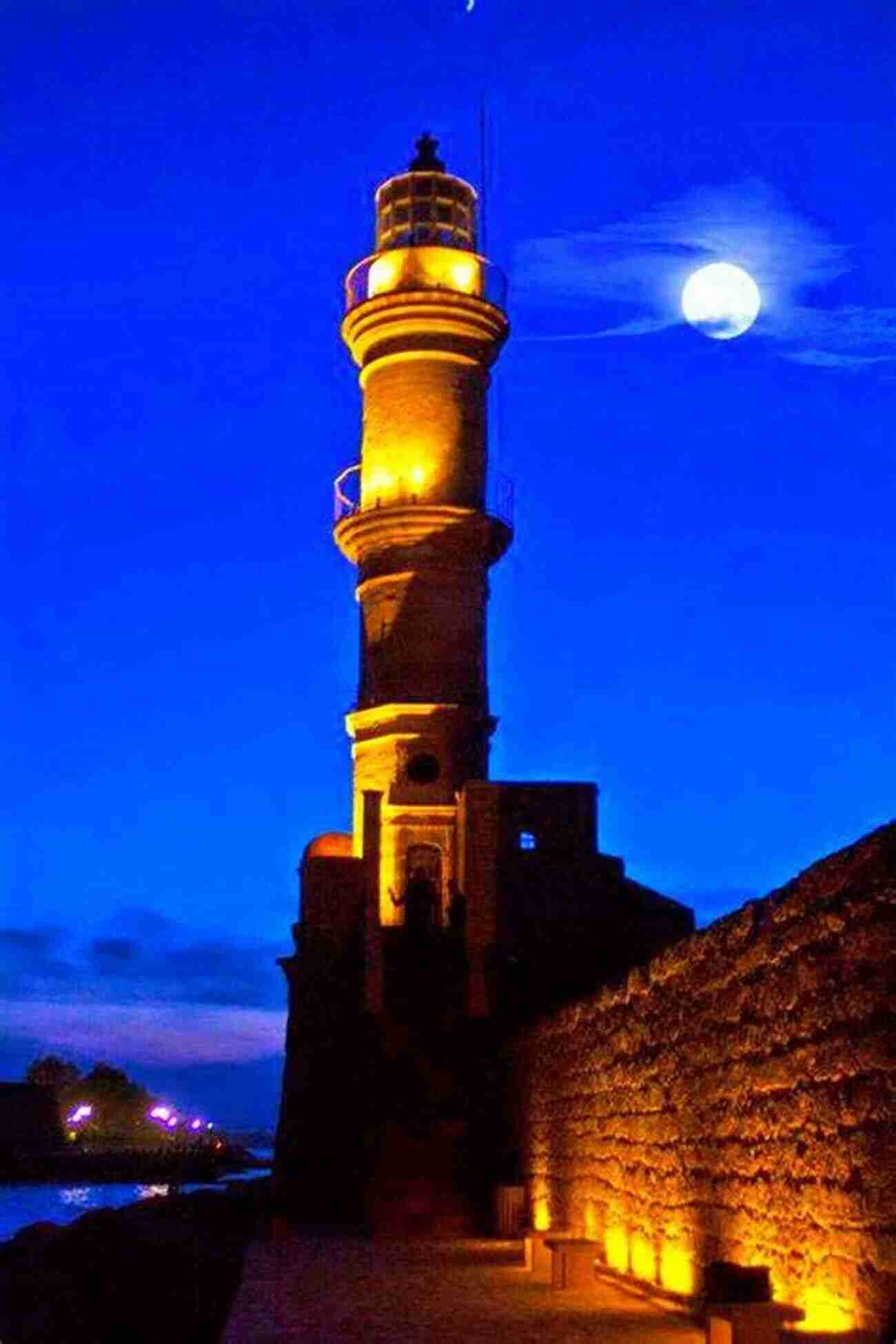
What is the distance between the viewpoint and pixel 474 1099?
20469mm

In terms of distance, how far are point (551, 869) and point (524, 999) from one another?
428 cm

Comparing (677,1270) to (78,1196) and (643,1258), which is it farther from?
(78,1196)

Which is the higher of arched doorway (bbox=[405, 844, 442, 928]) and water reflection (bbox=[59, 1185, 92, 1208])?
arched doorway (bbox=[405, 844, 442, 928])

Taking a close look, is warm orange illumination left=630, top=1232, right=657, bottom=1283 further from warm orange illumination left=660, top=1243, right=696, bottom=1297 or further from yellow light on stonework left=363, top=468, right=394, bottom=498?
yellow light on stonework left=363, top=468, right=394, bottom=498

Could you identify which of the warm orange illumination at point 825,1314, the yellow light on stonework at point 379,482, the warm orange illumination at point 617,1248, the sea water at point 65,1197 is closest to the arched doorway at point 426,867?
the yellow light on stonework at point 379,482

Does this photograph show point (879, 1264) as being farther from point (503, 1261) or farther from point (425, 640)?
point (425, 640)

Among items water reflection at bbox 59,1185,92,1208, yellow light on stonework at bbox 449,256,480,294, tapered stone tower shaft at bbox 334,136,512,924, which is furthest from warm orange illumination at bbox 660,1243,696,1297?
water reflection at bbox 59,1185,92,1208

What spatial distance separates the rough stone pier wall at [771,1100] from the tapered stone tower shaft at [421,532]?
57.1 ft

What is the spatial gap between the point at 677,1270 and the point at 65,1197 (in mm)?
55316

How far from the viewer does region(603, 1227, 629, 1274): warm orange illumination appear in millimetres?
12188

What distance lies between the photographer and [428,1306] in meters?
11.1

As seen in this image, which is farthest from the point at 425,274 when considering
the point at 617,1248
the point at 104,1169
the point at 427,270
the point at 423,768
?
the point at 104,1169

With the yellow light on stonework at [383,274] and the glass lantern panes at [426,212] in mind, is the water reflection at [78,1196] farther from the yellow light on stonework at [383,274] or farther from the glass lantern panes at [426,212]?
the glass lantern panes at [426,212]

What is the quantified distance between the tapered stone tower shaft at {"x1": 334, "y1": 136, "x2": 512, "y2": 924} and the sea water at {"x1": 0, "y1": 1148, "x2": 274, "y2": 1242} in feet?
52.9
